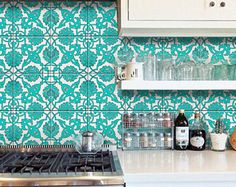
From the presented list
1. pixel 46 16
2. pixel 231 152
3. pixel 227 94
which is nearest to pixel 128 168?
pixel 231 152

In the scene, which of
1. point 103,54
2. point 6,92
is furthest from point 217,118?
point 6,92

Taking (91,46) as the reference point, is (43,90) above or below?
below

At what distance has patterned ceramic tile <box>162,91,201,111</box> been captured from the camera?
233cm

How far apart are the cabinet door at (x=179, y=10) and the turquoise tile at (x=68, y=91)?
533mm

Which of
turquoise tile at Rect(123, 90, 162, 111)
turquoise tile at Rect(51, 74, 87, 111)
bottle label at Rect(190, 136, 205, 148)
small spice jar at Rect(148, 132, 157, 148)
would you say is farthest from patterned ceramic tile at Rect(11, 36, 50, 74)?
bottle label at Rect(190, 136, 205, 148)

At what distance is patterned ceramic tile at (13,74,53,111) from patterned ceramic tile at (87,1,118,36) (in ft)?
1.35

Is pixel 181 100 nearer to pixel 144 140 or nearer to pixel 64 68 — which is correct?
pixel 144 140

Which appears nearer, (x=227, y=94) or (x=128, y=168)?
(x=128, y=168)

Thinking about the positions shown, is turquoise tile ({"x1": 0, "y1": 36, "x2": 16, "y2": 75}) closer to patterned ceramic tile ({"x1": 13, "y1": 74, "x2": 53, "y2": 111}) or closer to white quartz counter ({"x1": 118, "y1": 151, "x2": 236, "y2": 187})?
patterned ceramic tile ({"x1": 13, "y1": 74, "x2": 53, "y2": 111})

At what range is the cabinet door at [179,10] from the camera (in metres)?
1.99

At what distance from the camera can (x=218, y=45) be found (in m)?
2.34

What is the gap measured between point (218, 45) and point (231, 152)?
64 centimetres

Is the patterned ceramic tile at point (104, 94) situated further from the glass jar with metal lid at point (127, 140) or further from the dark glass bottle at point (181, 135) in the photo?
the dark glass bottle at point (181, 135)

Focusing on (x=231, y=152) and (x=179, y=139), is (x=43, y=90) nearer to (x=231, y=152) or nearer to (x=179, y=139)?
(x=179, y=139)
